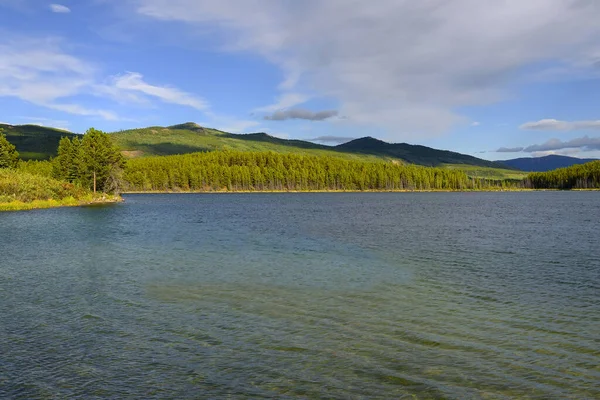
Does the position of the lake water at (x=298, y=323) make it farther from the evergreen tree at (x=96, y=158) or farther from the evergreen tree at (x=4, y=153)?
the evergreen tree at (x=4, y=153)

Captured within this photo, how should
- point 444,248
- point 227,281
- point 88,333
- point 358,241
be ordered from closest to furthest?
point 88,333 → point 227,281 → point 444,248 → point 358,241

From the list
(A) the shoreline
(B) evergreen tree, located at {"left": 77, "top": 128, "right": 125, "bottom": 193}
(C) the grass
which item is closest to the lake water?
(A) the shoreline

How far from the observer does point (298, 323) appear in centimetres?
1762

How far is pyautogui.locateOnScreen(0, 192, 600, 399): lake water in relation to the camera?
12047 millimetres

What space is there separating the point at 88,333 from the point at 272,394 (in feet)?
27.9

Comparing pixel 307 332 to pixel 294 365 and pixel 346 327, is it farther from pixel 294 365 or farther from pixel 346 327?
pixel 294 365

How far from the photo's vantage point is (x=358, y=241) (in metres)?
44.9

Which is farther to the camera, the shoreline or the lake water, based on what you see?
the shoreline

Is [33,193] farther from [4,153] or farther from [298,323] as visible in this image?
[298,323]

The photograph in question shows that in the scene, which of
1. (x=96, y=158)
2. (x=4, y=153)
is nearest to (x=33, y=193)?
(x=96, y=158)

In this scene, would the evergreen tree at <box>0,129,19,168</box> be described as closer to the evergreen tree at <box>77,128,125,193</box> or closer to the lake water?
the evergreen tree at <box>77,128,125,193</box>

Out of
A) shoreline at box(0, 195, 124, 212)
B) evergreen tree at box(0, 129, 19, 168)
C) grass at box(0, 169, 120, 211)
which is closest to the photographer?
shoreline at box(0, 195, 124, 212)

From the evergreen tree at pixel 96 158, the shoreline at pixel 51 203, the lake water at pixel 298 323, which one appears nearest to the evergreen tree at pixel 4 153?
the evergreen tree at pixel 96 158

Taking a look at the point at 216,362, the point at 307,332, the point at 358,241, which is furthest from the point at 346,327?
the point at 358,241
